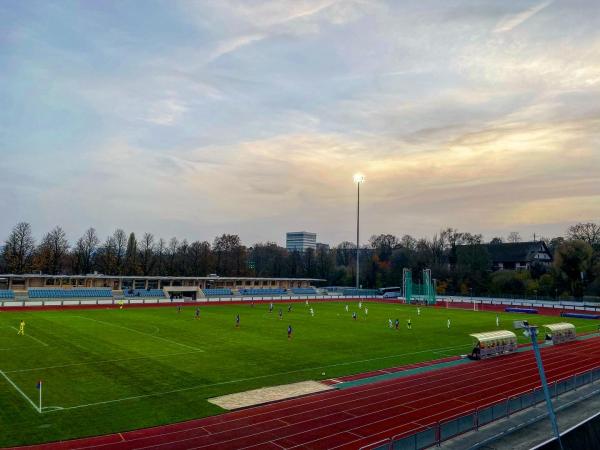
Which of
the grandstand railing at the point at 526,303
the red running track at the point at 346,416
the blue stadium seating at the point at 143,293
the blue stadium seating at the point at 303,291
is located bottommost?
the red running track at the point at 346,416

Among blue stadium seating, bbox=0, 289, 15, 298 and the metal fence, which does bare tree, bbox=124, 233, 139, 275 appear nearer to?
Result: blue stadium seating, bbox=0, 289, 15, 298

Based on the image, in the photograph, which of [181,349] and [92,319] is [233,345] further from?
[92,319]

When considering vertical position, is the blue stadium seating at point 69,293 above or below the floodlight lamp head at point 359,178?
below

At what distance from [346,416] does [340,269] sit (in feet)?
417

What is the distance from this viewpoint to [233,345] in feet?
132

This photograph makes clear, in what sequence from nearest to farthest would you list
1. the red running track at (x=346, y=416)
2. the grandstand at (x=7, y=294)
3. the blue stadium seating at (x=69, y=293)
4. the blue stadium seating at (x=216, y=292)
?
the red running track at (x=346, y=416) < the grandstand at (x=7, y=294) < the blue stadium seating at (x=69, y=293) < the blue stadium seating at (x=216, y=292)

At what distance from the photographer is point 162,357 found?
3456cm

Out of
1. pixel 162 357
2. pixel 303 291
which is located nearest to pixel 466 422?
pixel 162 357

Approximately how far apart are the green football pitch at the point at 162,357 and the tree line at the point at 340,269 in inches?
1332

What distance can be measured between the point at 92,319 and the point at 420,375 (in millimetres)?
40856

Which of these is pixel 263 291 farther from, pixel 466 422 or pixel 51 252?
pixel 466 422

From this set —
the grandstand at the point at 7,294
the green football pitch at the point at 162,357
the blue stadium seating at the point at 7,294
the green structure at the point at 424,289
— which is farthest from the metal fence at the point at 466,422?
the blue stadium seating at the point at 7,294

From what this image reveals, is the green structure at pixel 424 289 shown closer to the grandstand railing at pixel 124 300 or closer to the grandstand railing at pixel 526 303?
the grandstand railing at pixel 526 303

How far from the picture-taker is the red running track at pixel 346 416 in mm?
18891
